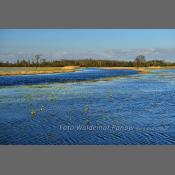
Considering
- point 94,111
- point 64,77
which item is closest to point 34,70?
point 64,77

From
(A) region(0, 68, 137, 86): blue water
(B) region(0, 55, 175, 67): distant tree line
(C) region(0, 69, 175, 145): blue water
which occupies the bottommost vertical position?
(C) region(0, 69, 175, 145): blue water

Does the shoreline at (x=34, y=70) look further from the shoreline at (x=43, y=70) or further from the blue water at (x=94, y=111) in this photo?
the blue water at (x=94, y=111)

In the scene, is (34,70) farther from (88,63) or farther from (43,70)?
(88,63)

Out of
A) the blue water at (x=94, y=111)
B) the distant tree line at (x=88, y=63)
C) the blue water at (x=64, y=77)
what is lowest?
the blue water at (x=94, y=111)

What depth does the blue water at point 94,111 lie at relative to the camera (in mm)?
7754

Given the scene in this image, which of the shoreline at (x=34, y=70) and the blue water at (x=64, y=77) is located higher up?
the shoreline at (x=34, y=70)

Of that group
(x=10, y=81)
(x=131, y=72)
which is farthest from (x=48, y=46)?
(x=131, y=72)

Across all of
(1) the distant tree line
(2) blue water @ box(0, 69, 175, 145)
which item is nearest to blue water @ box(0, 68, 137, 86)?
(2) blue water @ box(0, 69, 175, 145)

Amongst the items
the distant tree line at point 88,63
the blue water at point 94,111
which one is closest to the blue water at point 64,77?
the blue water at point 94,111

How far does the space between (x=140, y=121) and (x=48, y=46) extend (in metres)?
2.23

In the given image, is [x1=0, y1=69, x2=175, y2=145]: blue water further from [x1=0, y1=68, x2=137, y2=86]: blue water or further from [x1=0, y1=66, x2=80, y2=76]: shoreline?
[x1=0, y1=66, x2=80, y2=76]: shoreline

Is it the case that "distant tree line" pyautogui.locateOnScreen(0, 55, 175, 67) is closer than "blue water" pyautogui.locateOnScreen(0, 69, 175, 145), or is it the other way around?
"blue water" pyautogui.locateOnScreen(0, 69, 175, 145)

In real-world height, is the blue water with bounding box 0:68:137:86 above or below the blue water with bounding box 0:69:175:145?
above

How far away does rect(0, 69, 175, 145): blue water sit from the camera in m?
7.75
